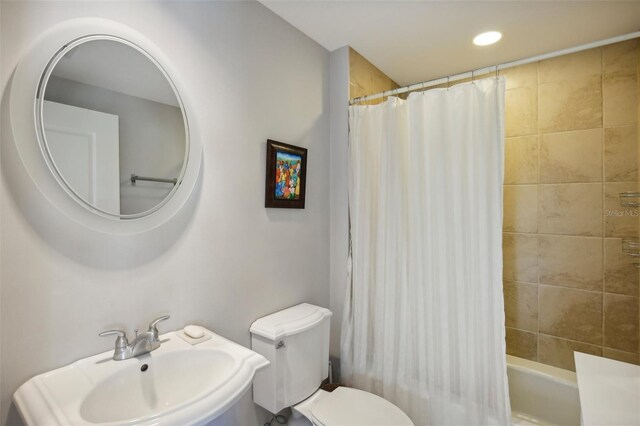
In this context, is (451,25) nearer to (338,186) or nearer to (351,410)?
(338,186)

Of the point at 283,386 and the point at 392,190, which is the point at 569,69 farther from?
the point at 283,386

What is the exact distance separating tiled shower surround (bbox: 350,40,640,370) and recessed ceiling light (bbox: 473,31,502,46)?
0.40m

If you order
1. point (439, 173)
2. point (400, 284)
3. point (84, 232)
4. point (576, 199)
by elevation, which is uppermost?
point (439, 173)

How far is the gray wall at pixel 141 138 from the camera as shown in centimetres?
105

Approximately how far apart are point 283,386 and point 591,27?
8.70 feet

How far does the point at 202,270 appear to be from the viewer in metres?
1.37

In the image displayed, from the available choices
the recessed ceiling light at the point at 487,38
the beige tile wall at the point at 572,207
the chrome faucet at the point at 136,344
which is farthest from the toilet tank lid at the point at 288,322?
the recessed ceiling light at the point at 487,38

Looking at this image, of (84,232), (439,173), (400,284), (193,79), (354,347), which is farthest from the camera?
(354,347)

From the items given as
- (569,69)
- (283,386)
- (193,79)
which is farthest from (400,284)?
(569,69)

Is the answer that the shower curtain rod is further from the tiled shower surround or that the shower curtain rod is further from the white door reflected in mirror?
the white door reflected in mirror

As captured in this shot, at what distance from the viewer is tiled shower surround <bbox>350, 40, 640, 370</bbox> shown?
1.90 metres

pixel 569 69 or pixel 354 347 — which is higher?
pixel 569 69

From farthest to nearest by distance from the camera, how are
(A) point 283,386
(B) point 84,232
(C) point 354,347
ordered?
(C) point 354,347 < (A) point 283,386 < (B) point 84,232

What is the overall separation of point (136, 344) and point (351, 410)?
1058mm
